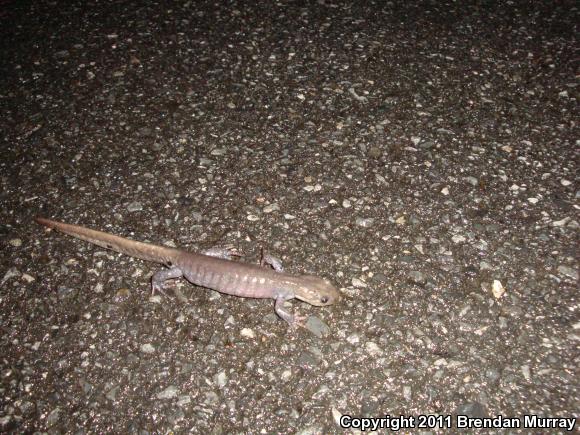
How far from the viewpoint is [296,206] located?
4.21 meters

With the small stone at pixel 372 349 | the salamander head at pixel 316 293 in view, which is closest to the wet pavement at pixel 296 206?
the small stone at pixel 372 349

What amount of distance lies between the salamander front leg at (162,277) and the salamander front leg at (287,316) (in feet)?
2.90

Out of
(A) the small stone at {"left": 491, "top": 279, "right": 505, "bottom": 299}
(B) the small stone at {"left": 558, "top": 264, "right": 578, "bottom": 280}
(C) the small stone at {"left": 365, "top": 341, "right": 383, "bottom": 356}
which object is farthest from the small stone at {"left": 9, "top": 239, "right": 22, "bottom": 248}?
(B) the small stone at {"left": 558, "top": 264, "right": 578, "bottom": 280}

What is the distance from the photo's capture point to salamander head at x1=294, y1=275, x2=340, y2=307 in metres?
3.46

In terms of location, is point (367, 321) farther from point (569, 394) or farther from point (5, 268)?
point (5, 268)

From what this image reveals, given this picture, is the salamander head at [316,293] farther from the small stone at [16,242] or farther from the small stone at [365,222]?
the small stone at [16,242]

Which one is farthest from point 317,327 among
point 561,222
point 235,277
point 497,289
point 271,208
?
point 561,222

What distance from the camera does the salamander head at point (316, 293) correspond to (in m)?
3.46

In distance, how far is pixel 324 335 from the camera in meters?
3.41

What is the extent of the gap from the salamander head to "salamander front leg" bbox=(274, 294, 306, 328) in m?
0.10

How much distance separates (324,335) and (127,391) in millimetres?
1516

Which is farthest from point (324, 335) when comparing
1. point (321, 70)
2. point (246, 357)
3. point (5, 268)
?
point (321, 70)

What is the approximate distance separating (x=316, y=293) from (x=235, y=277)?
2.23 ft

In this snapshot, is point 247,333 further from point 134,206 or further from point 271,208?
point 134,206
